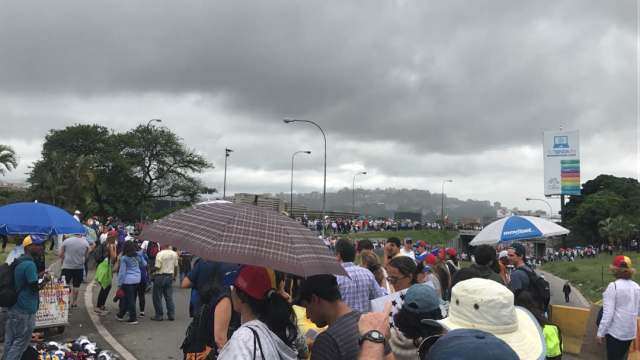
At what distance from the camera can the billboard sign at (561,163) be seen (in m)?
60.8

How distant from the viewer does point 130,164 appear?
5856cm

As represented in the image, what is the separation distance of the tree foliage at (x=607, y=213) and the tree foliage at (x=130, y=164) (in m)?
52.2

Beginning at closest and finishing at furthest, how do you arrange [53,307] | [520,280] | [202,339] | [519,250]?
[202,339], [520,280], [519,250], [53,307]

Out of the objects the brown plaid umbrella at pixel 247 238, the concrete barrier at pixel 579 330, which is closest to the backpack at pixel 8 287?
the brown plaid umbrella at pixel 247 238

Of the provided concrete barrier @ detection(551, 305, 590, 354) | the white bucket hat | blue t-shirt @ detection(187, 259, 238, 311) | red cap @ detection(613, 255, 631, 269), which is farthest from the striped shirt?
concrete barrier @ detection(551, 305, 590, 354)

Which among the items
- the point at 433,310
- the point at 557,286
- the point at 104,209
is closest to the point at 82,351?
the point at 433,310

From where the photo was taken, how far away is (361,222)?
176 ft

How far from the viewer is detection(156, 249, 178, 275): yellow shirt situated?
1027 centimetres

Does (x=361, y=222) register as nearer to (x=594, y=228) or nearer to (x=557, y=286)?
(x=557, y=286)

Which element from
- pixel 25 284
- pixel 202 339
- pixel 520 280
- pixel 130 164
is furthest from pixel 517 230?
pixel 130 164

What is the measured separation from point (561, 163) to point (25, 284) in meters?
64.6

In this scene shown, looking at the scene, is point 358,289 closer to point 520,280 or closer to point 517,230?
point 520,280

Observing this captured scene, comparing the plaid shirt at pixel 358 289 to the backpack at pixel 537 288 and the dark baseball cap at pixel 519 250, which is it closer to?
the backpack at pixel 537 288

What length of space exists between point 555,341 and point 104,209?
186ft
